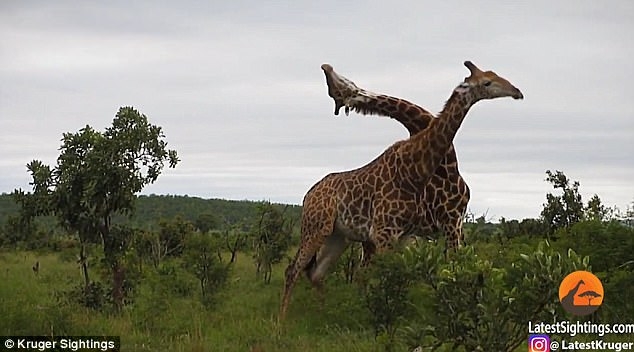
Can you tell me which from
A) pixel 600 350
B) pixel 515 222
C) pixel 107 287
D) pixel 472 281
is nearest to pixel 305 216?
pixel 107 287

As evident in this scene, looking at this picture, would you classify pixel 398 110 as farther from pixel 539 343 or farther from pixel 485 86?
pixel 539 343

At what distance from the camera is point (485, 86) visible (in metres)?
8.59

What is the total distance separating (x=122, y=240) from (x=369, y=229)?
3390 mm

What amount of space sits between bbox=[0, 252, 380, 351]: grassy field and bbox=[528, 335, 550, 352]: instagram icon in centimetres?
187

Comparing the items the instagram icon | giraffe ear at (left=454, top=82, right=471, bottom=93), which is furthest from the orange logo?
giraffe ear at (left=454, top=82, right=471, bottom=93)

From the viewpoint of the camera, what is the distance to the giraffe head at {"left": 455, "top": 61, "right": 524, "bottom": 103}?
8.38 m

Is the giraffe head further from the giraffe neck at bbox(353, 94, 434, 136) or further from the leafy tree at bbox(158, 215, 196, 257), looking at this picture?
the leafy tree at bbox(158, 215, 196, 257)

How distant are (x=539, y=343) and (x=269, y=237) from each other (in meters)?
12.2

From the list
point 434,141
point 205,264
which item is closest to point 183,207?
point 205,264

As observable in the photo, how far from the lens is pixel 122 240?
11094 millimetres

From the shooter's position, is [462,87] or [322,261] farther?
[322,261]

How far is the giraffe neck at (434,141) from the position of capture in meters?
8.98

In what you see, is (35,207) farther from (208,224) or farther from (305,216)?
(208,224)

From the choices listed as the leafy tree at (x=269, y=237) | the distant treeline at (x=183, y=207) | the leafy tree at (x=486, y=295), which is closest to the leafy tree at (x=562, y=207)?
the leafy tree at (x=269, y=237)
